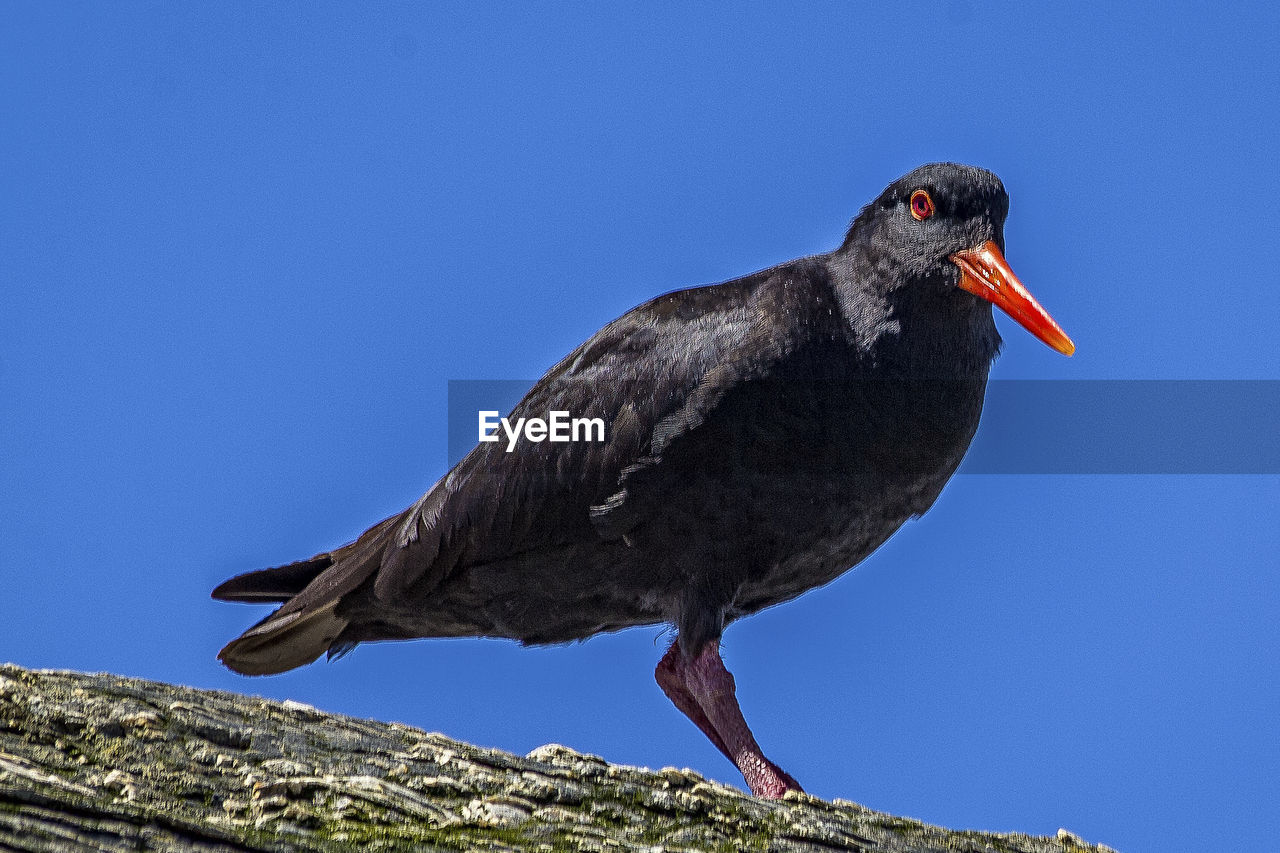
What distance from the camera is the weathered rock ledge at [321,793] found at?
4.29 metres

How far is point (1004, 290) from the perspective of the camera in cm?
646

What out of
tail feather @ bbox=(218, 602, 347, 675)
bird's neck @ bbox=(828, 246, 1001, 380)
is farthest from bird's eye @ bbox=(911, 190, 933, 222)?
tail feather @ bbox=(218, 602, 347, 675)

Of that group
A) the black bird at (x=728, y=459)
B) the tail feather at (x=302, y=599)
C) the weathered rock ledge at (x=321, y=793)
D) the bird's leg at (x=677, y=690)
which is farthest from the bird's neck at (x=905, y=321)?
the tail feather at (x=302, y=599)

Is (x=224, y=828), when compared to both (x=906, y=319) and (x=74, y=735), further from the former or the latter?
(x=906, y=319)

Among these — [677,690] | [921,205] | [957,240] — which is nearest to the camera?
[957,240]

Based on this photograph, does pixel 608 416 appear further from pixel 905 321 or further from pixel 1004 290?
pixel 1004 290

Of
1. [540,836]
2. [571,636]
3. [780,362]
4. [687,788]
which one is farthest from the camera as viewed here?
[571,636]

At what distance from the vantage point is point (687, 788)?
5.31m

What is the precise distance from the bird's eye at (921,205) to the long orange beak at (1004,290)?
0.82 ft

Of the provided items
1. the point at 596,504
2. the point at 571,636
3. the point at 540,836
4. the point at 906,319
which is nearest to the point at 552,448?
the point at 596,504

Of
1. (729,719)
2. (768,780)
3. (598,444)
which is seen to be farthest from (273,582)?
(768,780)

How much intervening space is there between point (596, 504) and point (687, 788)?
1.54 m

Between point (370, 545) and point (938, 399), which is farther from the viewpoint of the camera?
point (370, 545)

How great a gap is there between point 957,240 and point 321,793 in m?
3.67
